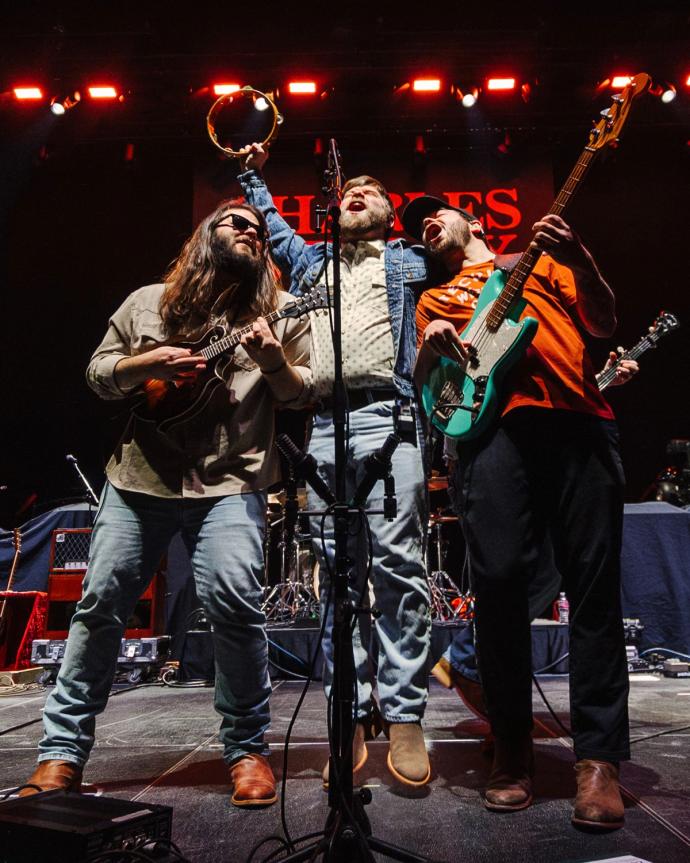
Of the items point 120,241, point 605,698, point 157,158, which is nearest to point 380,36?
point 157,158

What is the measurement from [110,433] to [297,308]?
7312 millimetres

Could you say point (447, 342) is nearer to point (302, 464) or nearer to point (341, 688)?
point (302, 464)

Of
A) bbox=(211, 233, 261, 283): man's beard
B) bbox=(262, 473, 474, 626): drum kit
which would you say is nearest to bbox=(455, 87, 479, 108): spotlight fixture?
bbox=(262, 473, 474, 626): drum kit

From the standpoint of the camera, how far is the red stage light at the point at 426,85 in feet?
22.9

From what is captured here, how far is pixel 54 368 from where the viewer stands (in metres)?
8.50

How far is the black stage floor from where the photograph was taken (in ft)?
5.03

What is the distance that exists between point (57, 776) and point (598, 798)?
1561 mm

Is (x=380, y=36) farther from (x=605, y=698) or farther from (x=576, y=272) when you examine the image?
(x=605, y=698)

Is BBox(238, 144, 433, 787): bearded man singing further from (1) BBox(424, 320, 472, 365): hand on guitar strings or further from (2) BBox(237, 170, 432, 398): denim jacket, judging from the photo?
(1) BBox(424, 320, 472, 365): hand on guitar strings

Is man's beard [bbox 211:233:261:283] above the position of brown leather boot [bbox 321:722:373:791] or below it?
above

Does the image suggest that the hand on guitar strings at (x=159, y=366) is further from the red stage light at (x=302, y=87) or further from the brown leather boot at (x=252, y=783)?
the red stage light at (x=302, y=87)

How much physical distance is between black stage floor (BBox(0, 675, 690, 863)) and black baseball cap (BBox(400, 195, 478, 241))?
2166mm

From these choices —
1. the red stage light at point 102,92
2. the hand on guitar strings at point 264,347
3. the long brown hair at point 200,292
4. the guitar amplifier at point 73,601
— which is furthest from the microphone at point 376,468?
the red stage light at point 102,92

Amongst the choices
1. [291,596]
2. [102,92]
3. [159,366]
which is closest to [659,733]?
[159,366]
